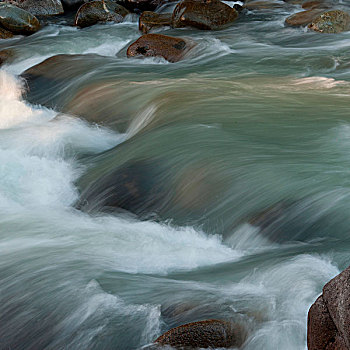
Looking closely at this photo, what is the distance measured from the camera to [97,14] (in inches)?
467

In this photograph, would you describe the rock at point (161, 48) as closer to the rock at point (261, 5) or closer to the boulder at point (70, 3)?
the rock at point (261, 5)

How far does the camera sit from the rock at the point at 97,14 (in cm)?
1173

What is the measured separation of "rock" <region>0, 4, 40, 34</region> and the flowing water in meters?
3.95

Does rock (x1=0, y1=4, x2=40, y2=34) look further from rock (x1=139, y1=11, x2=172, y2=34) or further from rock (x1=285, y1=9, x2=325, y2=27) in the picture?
rock (x1=285, y1=9, x2=325, y2=27)

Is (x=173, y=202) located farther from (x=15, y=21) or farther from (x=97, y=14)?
(x=97, y=14)

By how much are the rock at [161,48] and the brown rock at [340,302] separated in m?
6.47

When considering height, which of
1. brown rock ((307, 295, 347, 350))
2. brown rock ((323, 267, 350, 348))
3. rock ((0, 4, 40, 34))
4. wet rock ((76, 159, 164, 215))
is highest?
rock ((0, 4, 40, 34))

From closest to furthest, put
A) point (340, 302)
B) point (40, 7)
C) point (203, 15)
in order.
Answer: point (340, 302), point (203, 15), point (40, 7)

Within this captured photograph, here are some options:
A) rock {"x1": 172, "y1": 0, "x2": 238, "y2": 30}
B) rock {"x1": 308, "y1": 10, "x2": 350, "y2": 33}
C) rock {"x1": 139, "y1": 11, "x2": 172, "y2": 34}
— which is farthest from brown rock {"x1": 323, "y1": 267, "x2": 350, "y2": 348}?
rock {"x1": 139, "y1": 11, "x2": 172, "y2": 34}

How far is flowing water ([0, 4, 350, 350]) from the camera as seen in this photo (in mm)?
2865

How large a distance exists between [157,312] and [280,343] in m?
0.64

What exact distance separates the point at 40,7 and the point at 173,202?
10.4 meters

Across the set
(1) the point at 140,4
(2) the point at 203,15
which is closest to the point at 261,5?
(2) the point at 203,15

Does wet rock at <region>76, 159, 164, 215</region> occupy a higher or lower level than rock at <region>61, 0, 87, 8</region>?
lower
